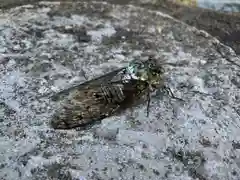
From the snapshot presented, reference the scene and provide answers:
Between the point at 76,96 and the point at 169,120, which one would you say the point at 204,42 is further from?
the point at 76,96

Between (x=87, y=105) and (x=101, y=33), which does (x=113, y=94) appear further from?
(x=101, y=33)

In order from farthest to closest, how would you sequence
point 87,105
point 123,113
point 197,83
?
point 197,83, point 123,113, point 87,105

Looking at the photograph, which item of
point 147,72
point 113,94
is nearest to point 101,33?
point 147,72

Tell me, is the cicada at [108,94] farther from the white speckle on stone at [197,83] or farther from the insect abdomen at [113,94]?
the white speckle on stone at [197,83]

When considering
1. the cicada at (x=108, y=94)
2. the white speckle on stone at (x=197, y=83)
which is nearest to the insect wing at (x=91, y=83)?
the cicada at (x=108, y=94)

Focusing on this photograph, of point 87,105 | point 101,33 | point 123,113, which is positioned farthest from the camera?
point 101,33

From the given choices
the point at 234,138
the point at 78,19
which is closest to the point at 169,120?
the point at 234,138
